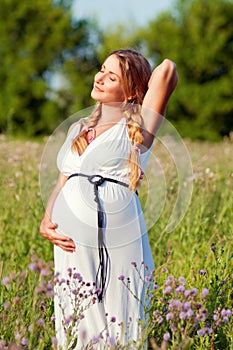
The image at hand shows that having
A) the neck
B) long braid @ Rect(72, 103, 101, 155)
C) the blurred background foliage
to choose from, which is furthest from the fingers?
the blurred background foliage

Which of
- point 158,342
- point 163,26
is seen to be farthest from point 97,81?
point 163,26

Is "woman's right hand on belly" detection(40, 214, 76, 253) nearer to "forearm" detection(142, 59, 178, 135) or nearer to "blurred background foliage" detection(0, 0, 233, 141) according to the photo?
"forearm" detection(142, 59, 178, 135)

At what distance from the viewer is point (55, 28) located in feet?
102

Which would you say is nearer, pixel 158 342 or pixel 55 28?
pixel 158 342

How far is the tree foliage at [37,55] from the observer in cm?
2869

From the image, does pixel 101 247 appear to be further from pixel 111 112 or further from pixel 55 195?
pixel 111 112

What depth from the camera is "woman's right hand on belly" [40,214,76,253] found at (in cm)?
273

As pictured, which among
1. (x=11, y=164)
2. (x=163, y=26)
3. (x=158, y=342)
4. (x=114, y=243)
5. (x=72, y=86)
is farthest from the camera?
(x=72, y=86)

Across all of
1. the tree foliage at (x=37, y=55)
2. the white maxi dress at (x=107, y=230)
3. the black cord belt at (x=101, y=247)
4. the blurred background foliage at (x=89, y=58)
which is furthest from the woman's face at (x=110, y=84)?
the tree foliage at (x=37, y=55)

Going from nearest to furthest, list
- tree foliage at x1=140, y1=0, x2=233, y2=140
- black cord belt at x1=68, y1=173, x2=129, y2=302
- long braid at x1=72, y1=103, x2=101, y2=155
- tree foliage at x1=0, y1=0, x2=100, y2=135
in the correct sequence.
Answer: black cord belt at x1=68, y1=173, x2=129, y2=302 → long braid at x1=72, y1=103, x2=101, y2=155 → tree foliage at x1=140, y1=0, x2=233, y2=140 → tree foliage at x1=0, y1=0, x2=100, y2=135

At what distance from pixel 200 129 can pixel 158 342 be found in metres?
24.2

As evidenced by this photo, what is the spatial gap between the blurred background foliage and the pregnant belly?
22.2 meters

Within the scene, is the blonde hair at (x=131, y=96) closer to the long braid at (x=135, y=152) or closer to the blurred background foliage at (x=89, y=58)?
the long braid at (x=135, y=152)

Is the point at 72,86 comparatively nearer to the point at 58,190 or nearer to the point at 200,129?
the point at 200,129
